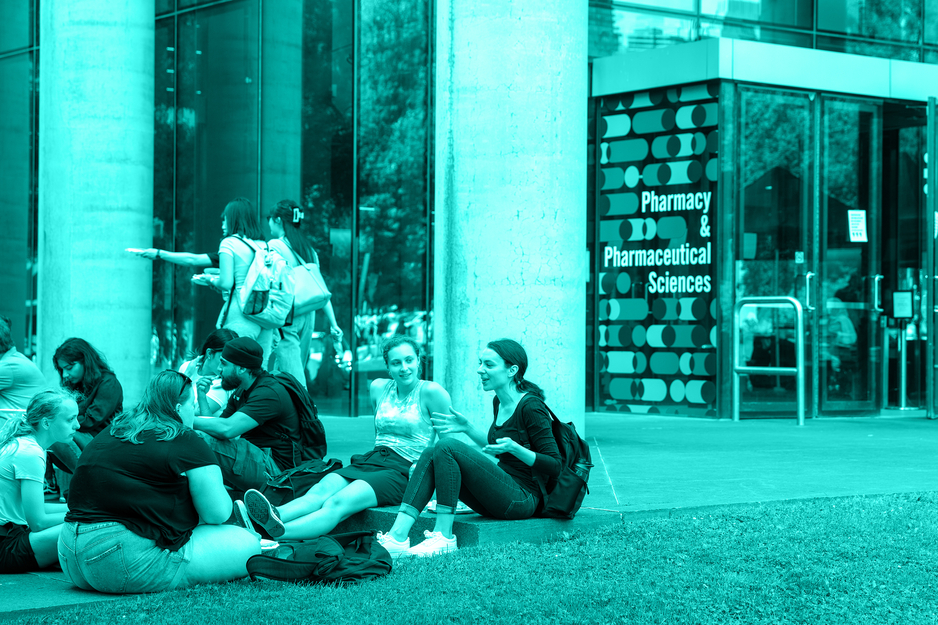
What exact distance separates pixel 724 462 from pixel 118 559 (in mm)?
5125

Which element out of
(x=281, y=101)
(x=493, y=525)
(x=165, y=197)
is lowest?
(x=493, y=525)

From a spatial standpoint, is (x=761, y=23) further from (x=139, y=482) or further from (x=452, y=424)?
(x=139, y=482)

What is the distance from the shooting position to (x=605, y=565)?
17.2 ft

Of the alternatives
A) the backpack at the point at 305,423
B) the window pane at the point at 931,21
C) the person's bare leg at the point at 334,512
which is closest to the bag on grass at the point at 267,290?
the backpack at the point at 305,423

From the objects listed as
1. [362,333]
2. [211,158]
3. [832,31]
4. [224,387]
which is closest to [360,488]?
[224,387]

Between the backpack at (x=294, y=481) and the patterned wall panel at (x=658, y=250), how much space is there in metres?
8.37

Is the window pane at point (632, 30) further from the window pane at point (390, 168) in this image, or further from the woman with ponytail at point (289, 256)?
the woman with ponytail at point (289, 256)

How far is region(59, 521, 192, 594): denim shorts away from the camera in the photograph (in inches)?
191

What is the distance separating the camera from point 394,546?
559 cm

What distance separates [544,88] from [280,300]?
2558 millimetres

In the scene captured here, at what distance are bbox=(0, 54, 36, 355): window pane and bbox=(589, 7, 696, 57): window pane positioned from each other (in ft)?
35.0

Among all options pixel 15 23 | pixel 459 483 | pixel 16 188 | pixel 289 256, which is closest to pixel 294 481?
pixel 459 483

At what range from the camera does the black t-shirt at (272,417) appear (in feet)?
A: 21.5

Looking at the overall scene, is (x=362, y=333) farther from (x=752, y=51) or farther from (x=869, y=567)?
(x=869, y=567)
